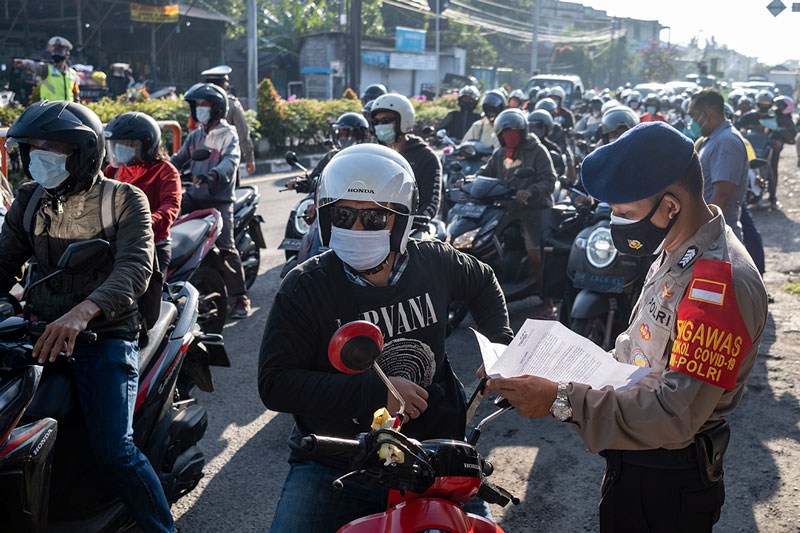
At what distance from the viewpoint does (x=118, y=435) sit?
2973 mm

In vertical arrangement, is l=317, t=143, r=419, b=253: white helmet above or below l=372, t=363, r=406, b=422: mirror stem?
above

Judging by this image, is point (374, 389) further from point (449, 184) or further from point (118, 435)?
point (449, 184)

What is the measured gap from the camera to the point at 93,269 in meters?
3.19

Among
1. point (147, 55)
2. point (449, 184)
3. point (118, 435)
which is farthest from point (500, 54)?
point (118, 435)

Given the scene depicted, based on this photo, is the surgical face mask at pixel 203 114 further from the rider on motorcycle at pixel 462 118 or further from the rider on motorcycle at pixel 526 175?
the rider on motorcycle at pixel 462 118

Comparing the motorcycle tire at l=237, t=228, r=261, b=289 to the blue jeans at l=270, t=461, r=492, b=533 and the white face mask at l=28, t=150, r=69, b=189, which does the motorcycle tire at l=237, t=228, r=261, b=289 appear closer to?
the white face mask at l=28, t=150, r=69, b=189

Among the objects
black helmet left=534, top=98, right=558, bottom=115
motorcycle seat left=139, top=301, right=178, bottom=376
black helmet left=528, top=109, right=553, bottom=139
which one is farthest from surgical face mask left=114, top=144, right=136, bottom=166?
black helmet left=534, top=98, right=558, bottom=115

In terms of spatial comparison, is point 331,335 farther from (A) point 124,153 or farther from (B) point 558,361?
(A) point 124,153

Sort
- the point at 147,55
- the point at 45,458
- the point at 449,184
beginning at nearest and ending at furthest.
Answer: the point at 45,458 < the point at 449,184 < the point at 147,55

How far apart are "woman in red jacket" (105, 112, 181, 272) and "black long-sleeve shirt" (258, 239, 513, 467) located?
8.24 ft

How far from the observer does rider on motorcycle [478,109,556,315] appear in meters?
6.84

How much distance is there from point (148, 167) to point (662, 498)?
12.7 ft

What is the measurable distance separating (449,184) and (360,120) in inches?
154

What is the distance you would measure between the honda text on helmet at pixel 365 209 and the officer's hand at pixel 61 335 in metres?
1.04
